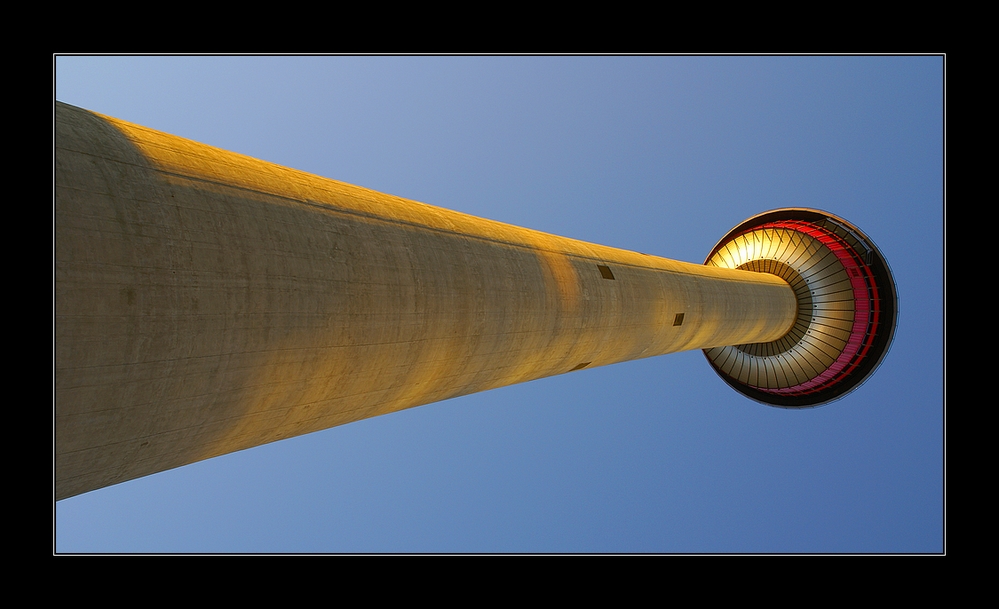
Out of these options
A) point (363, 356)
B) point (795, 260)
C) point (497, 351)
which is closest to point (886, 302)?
point (795, 260)

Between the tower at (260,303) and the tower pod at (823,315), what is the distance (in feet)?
Result: 55.1

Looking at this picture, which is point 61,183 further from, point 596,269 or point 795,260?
point 795,260

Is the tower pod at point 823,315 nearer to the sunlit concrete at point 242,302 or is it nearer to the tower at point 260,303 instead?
the tower at point 260,303

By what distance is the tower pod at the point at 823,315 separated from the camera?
24250mm

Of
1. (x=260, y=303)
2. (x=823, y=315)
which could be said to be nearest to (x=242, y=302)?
(x=260, y=303)

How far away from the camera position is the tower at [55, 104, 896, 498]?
4598mm

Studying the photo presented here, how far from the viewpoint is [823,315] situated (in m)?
24.6

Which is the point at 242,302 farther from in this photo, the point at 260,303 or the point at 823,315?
the point at 823,315

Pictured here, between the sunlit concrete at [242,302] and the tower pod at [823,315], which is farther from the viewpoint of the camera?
the tower pod at [823,315]

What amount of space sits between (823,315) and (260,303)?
25.4 metres

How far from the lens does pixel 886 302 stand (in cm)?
2425

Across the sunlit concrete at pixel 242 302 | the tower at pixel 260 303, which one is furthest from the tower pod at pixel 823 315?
the sunlit concrete at pixel 242 302

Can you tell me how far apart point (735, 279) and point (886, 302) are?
10.4 meters

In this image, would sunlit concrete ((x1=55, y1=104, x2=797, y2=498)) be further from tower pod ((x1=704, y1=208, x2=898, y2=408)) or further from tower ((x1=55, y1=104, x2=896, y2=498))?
tower pod ((x1=704, y1=208, x2=898, y2=408))
